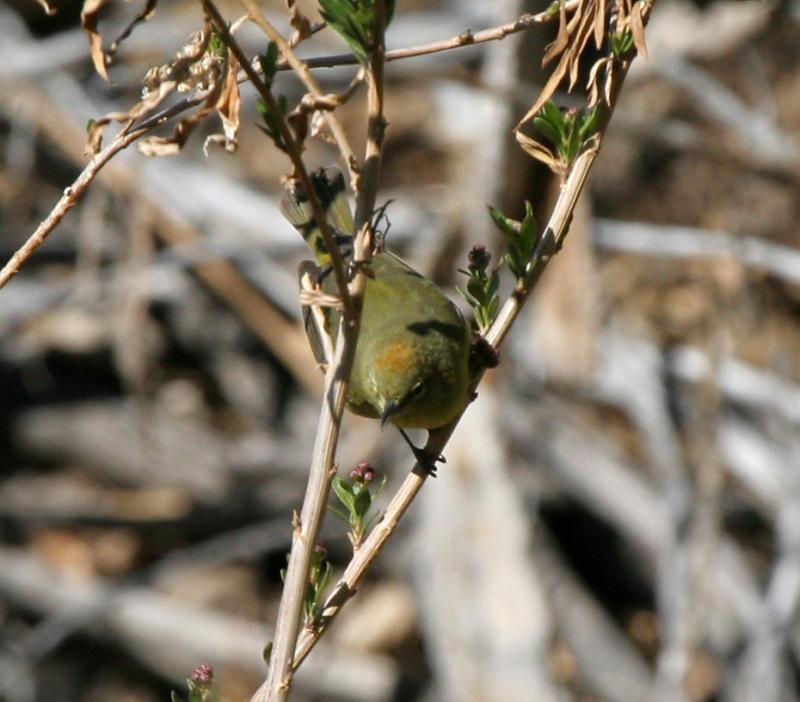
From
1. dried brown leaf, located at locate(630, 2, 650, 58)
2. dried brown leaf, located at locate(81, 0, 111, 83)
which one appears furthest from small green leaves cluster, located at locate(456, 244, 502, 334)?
dried brown leaf, located at locate(81, 0, 111, 83)

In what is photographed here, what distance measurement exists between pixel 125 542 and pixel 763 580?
3.90m

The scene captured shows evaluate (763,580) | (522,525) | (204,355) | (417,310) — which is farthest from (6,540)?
(417,310)

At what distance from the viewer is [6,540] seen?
7930mm

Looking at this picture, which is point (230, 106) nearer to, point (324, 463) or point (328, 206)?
point (324, 463)

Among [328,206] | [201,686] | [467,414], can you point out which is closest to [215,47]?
[201,686]

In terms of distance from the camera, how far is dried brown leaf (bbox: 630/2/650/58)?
1936 millimetres

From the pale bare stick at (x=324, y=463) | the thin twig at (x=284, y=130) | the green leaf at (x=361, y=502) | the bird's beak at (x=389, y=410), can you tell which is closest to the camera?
the thin twig at (x=284, y=130)

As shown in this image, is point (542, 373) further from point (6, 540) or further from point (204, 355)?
point (6, 540)

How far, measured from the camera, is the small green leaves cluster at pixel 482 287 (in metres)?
2.10

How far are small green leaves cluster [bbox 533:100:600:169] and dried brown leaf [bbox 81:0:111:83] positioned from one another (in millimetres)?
667

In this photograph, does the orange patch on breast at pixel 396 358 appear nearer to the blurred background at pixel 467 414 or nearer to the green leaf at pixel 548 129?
the green leaf at pixel 548 129

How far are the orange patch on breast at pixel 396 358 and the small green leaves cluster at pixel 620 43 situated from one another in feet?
4.20

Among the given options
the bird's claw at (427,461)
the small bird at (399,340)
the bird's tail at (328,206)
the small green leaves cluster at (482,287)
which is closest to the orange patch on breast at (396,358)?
the small bird at (399,340)

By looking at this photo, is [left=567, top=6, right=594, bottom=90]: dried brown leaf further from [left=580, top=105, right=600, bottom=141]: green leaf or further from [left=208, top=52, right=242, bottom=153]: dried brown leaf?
[left=208, top=52, right=242, bottom=153]: dried brown leaf
